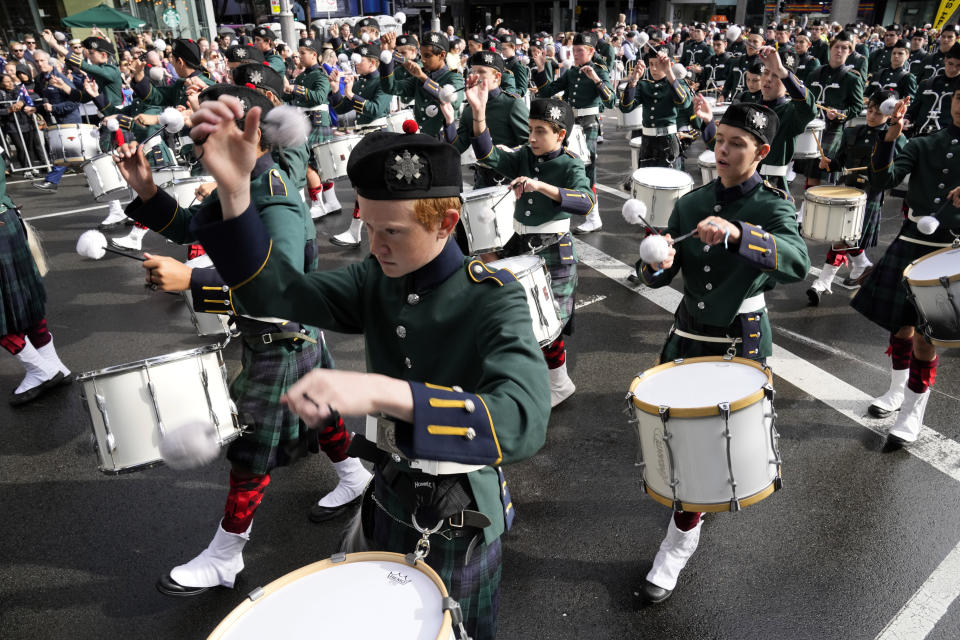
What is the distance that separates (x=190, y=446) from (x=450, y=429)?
61cm

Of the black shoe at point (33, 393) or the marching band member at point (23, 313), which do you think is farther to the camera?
the black shoe at point (33, 393)

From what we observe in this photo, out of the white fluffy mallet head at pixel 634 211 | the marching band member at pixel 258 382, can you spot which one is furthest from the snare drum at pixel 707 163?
the marching band member at pixel 258 382

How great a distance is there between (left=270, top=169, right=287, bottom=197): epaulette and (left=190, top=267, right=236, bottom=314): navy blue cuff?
412 mm

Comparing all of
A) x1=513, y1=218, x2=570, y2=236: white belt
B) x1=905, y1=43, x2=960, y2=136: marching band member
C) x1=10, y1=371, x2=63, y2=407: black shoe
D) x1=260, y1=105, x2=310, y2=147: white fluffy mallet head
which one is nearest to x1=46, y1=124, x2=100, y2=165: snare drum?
x1=10, y1=371, x2=63, y2=407: black shoe

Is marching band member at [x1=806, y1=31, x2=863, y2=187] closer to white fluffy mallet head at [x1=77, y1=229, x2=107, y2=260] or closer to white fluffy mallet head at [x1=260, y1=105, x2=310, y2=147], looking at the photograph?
white fluffy mallet head at [x1=77, y1=229, x2=107, y2=260]

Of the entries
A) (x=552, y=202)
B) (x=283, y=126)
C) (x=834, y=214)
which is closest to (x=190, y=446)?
(x=283, y=126)

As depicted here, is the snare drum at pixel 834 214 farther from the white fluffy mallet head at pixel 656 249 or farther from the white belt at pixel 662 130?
the white fluffy mallet head at pixel 656 249

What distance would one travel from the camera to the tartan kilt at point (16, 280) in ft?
15.8

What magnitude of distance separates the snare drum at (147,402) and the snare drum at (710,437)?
1.92m

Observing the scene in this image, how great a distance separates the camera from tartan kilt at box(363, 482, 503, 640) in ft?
6.86

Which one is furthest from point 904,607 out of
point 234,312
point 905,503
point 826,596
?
point 234,312

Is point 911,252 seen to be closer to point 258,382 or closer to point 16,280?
point 258,382

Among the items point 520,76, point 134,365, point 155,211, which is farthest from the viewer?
point 520,76

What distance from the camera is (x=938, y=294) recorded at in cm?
361
